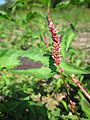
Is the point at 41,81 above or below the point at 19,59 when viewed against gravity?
below

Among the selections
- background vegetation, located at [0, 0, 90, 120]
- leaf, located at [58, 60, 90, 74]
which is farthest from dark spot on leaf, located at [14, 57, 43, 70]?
leaf, located at [58, 60, 90, 74]

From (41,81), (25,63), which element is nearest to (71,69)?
(25,63)

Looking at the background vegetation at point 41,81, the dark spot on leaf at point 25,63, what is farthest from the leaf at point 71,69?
the dark spot on leaf at point 25,63

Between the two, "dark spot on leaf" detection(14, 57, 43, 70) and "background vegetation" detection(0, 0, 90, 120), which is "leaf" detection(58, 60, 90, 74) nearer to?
"background vegetation" detection(0, 0, 90, 120)

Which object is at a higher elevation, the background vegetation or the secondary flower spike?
the secondary flower spike

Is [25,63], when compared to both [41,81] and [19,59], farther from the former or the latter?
[41,81]

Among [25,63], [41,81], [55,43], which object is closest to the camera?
[55,43]

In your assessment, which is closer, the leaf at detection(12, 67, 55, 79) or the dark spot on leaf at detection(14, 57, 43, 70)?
the leaf at detection(12, 67, 55, 79)

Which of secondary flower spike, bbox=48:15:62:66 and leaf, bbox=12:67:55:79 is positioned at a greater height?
secondary flower spike, bbox=48:15:62:66

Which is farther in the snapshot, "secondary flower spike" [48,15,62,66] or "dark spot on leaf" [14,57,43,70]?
"dark spot on leaf" [14,57,43,70]

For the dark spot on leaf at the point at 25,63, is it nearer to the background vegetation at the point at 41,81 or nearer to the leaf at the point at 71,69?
the background vegetation at the point at 41,81

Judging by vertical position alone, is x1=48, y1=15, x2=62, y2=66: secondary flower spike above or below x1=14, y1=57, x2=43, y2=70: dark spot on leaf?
above

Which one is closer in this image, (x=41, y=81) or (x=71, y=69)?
(x=71, y=69)
